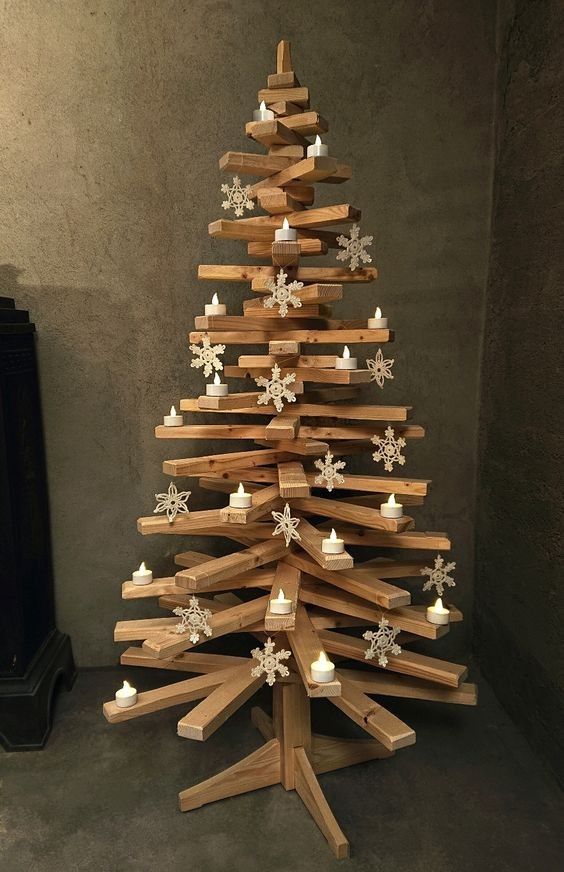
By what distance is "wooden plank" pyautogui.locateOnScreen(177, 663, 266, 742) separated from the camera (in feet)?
5.87

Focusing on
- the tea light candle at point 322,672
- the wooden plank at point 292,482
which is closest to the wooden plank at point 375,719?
the tea light candle at point 322,672

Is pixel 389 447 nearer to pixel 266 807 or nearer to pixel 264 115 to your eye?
pixel 264 115

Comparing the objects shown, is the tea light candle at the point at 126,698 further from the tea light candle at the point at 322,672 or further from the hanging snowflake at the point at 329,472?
the hanging snowflake at the point at 329,472

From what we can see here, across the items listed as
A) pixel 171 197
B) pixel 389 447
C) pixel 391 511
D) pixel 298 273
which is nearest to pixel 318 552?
pixel 391 511

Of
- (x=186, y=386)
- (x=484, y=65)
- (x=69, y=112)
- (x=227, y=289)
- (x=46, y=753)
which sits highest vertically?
(x=484, y=65)

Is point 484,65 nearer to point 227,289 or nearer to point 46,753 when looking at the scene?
point 227,289

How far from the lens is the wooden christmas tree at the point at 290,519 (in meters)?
1.89

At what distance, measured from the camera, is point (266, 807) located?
6.73 feet

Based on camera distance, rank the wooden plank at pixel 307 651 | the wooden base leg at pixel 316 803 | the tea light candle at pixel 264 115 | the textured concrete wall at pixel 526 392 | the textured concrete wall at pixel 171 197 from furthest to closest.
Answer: the textured concrete wall at pixel 171 197 < the textured concrete wall at pixel 526 392 < the tea light candle at pixel 264 115 < the wooden base leg at pixel 316 803 < the wooden plank at pixel 307 651

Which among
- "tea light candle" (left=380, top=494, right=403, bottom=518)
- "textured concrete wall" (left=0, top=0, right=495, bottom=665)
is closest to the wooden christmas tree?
"tea light candle" (left=380, top=494, right=403, bottom=518)

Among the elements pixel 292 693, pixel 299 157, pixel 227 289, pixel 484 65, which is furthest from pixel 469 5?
pixel 292 693

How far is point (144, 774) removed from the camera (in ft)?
7.29

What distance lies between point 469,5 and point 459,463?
6.29ft

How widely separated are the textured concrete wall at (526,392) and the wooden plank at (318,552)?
866 millimetres
